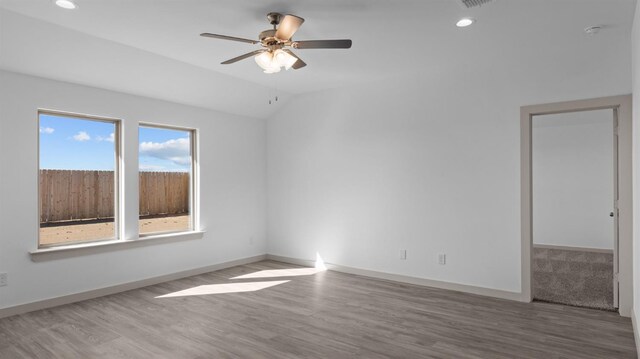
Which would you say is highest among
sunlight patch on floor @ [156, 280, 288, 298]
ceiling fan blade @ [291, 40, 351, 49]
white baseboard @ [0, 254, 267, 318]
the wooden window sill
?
ceiling fan blade @ [291, 40, 351, 49]

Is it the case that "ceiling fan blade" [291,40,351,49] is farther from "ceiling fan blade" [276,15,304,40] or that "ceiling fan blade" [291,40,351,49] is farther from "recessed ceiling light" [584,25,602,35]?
"recessed ceiling light" [584,25,602,35]

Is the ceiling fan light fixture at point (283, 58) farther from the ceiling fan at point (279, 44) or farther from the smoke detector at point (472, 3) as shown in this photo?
the smoke detector at point (472, 3)

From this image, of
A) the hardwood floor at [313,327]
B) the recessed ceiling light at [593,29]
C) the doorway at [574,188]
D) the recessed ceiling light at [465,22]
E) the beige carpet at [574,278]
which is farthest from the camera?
the doorway at [574,188]

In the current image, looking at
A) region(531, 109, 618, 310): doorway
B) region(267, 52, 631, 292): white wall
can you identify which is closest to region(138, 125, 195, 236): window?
region(267, 52, 631, 292): white wall

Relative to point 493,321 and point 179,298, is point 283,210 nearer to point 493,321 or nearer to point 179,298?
point 179,298

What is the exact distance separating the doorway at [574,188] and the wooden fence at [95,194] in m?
5.77

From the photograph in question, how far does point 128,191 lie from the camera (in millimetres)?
4785

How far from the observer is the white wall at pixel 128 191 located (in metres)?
3.79

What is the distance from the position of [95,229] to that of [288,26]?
3.56 m

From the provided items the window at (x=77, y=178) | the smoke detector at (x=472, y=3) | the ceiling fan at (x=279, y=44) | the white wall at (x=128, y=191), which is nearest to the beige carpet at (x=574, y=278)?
the smoke detector at (x=472, y=3)

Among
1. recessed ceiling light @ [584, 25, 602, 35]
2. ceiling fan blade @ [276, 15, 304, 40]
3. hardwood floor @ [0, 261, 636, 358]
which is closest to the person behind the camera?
ceiling fan blade @ [276, 15, 304, 40]

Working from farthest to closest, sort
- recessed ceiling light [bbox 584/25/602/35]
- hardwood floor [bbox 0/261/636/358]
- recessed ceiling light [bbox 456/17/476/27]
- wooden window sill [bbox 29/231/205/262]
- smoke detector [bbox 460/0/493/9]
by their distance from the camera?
wooden window sill [bbox 29/231/205/262]
recessed ceiling light [bbox 584/25/602/35]
recessed ceiling light [bbox 456/17/476/27]
hardwood floor [bbox 0/261/636/358]
smoke detector [bbox 460/0/493/9]

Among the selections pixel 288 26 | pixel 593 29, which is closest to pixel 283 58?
pixel 288 26

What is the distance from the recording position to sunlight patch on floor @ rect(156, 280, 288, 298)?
14.9ft
